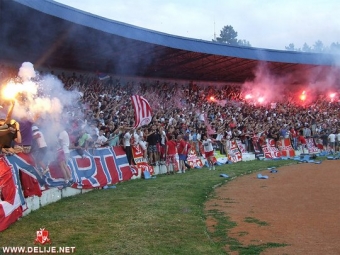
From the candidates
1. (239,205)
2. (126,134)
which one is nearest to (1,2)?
(126,134)

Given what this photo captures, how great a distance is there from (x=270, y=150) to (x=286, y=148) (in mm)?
1562

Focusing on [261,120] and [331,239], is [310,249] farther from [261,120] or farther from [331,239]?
[261,120]

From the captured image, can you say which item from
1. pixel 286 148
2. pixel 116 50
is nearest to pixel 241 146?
pixel 286 148

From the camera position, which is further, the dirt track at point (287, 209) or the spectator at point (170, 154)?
the spectator at point (170, 154)

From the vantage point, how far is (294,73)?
3669 cm

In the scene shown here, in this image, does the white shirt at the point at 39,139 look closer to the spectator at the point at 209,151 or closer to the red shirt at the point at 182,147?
the red shirt at the point at 182,147

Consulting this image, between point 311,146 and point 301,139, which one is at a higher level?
point 301,139

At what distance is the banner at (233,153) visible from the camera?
71.0 feet

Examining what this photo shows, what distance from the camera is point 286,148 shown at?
25.0 m

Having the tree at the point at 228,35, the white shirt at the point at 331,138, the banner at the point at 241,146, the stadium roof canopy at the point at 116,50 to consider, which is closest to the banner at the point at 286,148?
the banner at the point at 241,146

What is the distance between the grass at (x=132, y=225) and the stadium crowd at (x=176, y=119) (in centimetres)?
156

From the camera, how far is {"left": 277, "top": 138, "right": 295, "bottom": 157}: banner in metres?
24.7

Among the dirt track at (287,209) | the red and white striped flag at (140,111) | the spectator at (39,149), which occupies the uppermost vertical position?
the red and white striped flag at (140,111)

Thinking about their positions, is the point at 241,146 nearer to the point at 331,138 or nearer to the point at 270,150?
the point at 270,150
